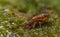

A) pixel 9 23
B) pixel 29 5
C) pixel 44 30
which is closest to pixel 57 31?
pixel 44 30

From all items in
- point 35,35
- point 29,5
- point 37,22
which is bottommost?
point 35,35

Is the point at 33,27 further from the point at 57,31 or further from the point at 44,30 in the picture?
the point at 57,31

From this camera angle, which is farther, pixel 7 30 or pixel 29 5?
pixel 29 5

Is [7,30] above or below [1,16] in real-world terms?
below

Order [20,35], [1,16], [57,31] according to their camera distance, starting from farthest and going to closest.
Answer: [1,16] → [57,31] → [20,35]

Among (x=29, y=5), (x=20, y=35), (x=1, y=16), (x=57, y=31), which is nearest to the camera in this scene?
(x=20, y=35)

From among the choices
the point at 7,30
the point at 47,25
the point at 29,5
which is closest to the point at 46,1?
the point at 29,5

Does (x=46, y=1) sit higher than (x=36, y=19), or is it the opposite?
(x=46, y=1)

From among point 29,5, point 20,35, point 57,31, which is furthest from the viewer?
point 29,5

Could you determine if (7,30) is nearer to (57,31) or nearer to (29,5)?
(57,31)

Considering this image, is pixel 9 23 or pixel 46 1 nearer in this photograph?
pixel 9 23
